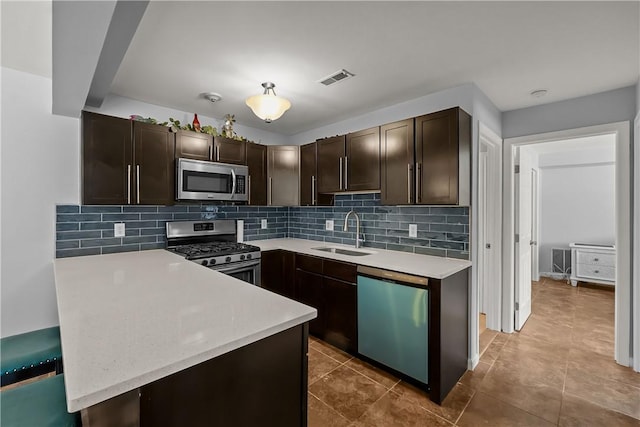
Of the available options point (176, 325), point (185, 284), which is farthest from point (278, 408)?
point (185, 284)

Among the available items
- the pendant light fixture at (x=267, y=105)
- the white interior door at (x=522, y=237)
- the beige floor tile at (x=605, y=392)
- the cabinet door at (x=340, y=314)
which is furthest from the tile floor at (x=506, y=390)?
the pendant light fixture at (x=267, y=105)

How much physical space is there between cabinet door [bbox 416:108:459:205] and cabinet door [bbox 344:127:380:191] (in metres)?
0.42

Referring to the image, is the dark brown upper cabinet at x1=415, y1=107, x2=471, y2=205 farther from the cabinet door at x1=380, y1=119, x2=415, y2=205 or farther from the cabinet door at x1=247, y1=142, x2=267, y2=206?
the cabinet door at x1=247, y1=142, x2=267, y2=206

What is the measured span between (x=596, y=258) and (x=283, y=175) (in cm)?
519

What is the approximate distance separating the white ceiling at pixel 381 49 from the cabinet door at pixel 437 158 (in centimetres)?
37

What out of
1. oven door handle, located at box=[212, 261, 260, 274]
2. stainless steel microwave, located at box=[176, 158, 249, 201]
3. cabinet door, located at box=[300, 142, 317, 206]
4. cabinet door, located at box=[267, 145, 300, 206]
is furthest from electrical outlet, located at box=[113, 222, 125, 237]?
cabinet door, located at box=[300, 142, 317, 206]

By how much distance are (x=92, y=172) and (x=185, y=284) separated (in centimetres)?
152

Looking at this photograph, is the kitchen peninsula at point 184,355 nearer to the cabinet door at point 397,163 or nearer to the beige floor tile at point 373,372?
the beige floor tile at point 373,372

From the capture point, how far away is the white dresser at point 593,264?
4.46 m

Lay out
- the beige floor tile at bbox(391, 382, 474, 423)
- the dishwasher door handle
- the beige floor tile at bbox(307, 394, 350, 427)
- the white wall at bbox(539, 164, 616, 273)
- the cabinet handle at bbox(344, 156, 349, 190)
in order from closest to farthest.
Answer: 1. the beige floor tile at bbox(307, 394, 350, 427)
2. the beige floor tile at bbox(391, 382, 474, 423)
3. the dishwasher door handle
4. the cabinet handle at bbox(344, 156, 349, 190)
5. the white wall at bbox(539, 164, 616, 273)

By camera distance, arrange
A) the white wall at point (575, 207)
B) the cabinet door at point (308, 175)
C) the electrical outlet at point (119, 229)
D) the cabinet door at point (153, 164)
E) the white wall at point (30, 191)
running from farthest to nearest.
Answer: the white wall at point (575, 207), the cabinet door at point (308, 175), the electrical outlet at point (119, 229), the cabinet door at point (153, 164), the white wall at point (30, 191)

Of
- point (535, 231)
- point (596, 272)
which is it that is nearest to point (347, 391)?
point (596, 272)

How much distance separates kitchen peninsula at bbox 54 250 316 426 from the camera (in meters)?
0.74

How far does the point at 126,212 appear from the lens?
2693mm
